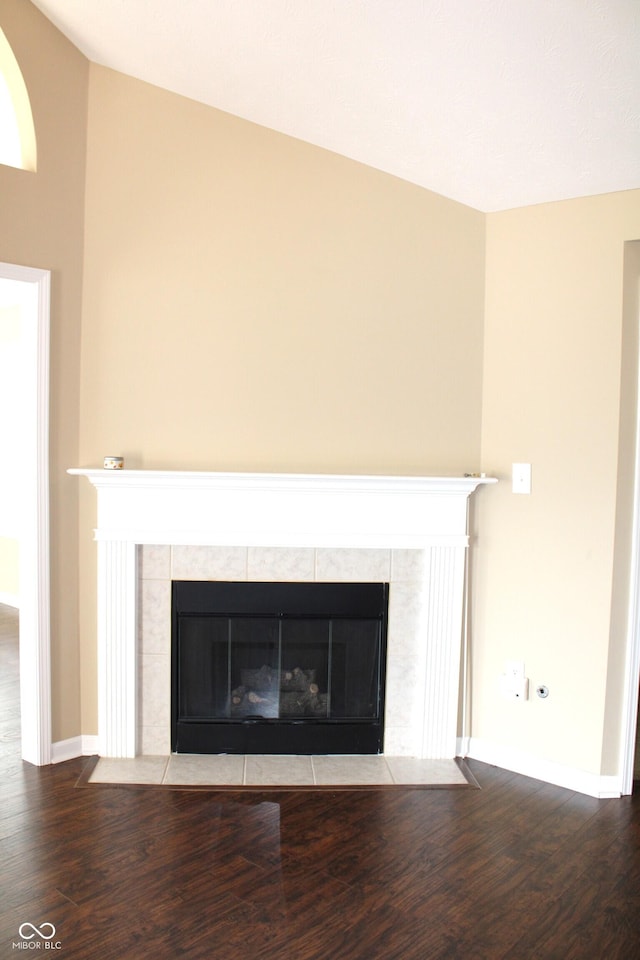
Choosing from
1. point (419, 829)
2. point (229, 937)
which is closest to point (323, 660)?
point (419, 829)

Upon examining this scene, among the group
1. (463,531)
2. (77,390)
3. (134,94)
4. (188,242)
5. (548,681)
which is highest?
(134,94)

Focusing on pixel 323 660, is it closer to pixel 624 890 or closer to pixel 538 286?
pixel 624 890

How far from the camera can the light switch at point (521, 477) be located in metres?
3.12

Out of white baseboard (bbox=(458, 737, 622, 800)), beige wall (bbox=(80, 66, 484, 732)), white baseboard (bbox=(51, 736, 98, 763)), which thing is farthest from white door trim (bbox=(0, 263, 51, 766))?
white baseboard (bbox=(458, 737, 622, 800))

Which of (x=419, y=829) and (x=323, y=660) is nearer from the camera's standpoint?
(x=419, y=829)

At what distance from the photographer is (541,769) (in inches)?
123

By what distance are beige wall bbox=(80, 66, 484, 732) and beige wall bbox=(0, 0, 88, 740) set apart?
0.05 m

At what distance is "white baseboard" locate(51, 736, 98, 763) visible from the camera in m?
3.12

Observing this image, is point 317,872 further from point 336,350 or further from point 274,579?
point 336,350

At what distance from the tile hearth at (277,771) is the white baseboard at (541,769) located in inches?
5.3

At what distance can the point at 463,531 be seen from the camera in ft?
10.5

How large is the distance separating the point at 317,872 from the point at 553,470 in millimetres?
1741

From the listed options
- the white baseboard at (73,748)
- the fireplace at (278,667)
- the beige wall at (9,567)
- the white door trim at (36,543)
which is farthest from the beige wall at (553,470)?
the beige wall at (9,567)

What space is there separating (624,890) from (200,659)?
1.79 metres
